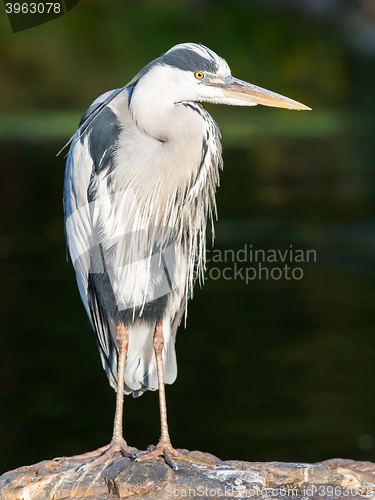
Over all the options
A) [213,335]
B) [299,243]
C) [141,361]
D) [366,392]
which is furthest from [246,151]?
[141,361]

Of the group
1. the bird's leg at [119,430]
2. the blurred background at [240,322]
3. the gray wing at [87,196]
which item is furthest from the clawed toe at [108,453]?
the blurred background at [240,322]

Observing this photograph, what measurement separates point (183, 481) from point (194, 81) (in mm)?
2018

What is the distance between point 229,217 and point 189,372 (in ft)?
19.1

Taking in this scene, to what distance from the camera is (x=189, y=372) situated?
7.15 meters

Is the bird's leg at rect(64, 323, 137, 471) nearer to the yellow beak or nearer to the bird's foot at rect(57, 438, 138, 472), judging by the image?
the bird's foot at rect(57, 438, 138, 472)

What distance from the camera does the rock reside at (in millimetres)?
3471

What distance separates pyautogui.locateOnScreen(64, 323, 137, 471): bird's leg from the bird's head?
139 centimetres

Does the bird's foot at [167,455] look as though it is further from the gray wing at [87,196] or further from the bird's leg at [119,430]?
the gray wing at [87,196]

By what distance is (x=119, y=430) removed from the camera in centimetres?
395

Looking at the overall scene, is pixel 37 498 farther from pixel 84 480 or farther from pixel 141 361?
pixel 141 361

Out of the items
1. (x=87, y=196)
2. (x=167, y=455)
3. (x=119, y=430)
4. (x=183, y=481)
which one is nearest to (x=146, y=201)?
(x=87, y=196)

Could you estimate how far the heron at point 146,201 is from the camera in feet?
12.3

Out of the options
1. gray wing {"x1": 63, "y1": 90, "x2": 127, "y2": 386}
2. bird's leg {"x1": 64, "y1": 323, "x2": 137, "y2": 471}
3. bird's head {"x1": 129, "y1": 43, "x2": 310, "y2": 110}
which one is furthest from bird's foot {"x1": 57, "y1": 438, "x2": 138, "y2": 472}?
bird's head {"x1": 129, "y1": 43, "x2": 310, "y2": 110}

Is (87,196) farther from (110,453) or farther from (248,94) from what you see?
(110,453)
